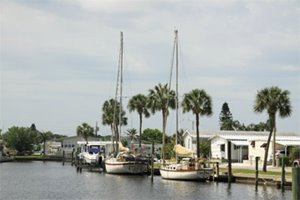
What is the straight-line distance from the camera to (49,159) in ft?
555

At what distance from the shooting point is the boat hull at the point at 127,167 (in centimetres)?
8712

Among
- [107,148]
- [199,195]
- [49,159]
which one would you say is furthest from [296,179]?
[49,159]

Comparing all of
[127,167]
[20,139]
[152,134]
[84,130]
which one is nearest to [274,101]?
[127,167]

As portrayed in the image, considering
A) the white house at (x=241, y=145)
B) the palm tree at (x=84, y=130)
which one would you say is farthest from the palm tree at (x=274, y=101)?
the palm tree at (x=84, y=130)

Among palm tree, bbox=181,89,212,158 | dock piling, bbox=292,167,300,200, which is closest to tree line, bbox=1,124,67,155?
palm tree, bbox=181,89,212,158

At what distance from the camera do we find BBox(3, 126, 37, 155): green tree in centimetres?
19112

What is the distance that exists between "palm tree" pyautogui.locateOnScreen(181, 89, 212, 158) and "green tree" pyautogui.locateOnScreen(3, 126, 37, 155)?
375 ft

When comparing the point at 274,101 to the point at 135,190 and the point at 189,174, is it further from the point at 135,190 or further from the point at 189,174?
the point at 135,190

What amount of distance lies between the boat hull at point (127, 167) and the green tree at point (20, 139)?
105763 mm

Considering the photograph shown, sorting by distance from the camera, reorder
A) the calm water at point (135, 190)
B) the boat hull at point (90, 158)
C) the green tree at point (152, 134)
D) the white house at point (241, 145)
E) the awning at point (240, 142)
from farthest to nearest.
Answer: the green tree at point (152, 134), the boat hull at point (90, 158), the awning at point (240, 142), the white house at point (241, 145), the calm water at point (135, 190)

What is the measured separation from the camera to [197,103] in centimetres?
8462

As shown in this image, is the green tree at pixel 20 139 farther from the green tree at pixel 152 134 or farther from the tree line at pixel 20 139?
the green tree at pixel 152 134

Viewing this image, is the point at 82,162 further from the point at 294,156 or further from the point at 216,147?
the point at 294,156

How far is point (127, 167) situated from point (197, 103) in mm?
13773
